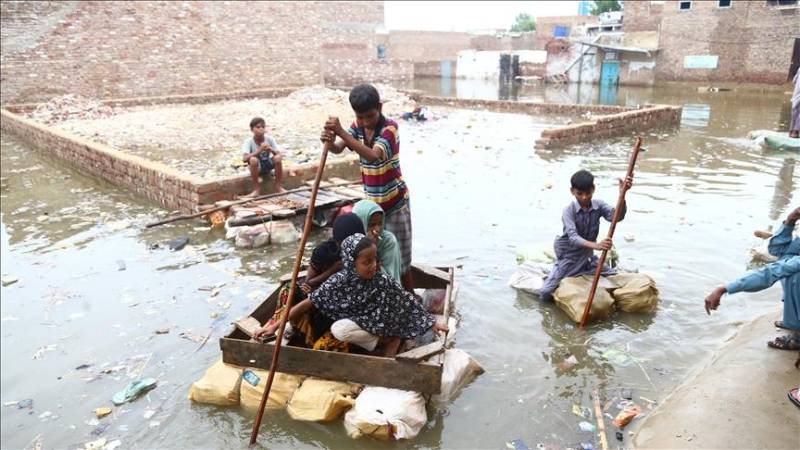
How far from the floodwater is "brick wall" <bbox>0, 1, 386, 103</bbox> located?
30.4ft

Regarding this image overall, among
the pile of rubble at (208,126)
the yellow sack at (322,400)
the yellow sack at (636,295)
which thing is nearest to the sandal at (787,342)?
the yellow sack at (636,295)

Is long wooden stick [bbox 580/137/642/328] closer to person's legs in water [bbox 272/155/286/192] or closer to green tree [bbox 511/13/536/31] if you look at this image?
person's legs in water [bbox 272/155/286/192]

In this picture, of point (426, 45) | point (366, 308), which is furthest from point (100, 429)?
point (426, 45)

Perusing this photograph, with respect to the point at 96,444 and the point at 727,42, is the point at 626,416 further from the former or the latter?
the point at 727,42

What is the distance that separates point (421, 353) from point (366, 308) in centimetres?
44

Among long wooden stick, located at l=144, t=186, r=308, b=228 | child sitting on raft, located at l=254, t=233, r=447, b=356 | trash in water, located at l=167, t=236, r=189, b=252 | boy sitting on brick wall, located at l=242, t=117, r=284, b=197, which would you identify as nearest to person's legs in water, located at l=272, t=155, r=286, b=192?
boy sitting on brick wall, located at l=242, t=117, r=284, b=197

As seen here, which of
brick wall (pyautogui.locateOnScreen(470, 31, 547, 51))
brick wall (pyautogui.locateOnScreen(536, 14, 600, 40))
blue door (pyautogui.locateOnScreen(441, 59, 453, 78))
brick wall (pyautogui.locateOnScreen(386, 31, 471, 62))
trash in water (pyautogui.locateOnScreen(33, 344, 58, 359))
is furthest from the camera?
brick wall (pyautogui.locateOnScreen(470, 31, 547, 51))

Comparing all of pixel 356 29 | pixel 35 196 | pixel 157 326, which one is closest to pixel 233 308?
pixel 157 326

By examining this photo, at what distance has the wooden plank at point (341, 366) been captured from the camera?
123 inches

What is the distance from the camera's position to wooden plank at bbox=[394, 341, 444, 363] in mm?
3086

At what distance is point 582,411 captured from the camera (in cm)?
329

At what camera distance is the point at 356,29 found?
1196 inches

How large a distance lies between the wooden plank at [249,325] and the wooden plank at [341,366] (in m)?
0.10

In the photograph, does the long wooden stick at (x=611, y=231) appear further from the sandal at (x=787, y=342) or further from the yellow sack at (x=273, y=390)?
the yellow sack at (x=273, y=390)
